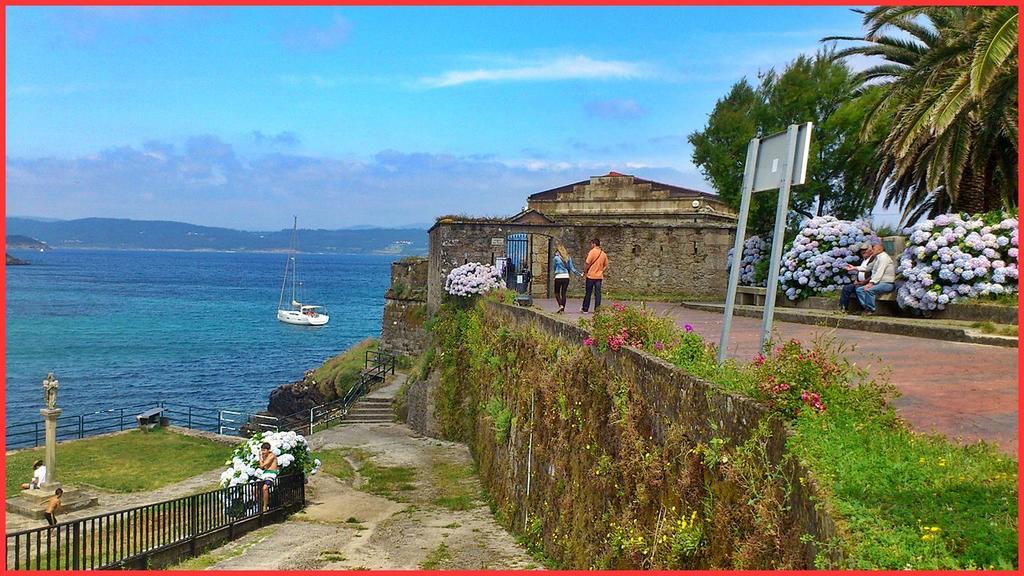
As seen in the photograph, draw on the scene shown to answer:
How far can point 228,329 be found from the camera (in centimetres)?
8712

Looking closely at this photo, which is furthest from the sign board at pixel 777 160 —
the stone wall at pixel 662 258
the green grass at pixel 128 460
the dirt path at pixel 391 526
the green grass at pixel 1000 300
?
the stone wall at pixel 662 258

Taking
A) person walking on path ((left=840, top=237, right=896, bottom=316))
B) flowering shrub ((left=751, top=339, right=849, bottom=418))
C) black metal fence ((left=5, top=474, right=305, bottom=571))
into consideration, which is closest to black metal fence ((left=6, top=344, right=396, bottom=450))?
black metal fence ((left=5, top=474, right=305, bottom=571))

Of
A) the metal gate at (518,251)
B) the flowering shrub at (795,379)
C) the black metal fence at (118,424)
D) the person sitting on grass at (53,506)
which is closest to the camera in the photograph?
the flowering shrub at (795,379)

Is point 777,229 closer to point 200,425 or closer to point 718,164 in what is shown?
point 718,164

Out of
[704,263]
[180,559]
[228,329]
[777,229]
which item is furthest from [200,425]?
[228,329]

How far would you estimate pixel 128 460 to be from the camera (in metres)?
23.8

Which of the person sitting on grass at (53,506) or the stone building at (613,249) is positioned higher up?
the stone building at (613,249)

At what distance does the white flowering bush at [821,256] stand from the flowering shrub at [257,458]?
11.6 m

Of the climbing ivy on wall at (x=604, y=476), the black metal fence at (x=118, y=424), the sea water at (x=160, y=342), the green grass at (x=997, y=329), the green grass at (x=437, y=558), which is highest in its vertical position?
the green grass at (x=997, y=329)

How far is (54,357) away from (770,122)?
2214 inches

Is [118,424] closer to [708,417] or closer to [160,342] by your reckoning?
[160,342]

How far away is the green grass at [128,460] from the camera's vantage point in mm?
20734

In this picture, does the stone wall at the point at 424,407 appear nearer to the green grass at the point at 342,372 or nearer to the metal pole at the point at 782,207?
the green grass at the point at 342,372

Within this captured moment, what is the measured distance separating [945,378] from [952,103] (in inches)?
403
